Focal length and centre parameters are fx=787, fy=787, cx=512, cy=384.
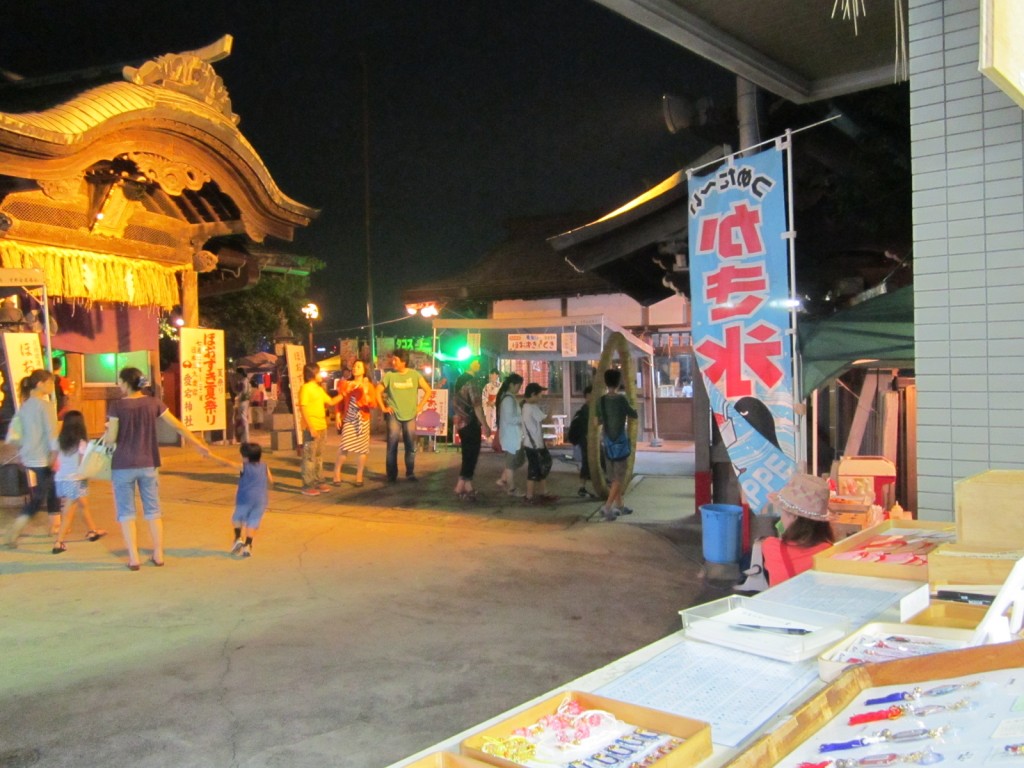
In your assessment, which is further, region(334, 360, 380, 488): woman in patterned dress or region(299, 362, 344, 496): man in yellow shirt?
region(334, 360, 380, 488): woman in patterned dress

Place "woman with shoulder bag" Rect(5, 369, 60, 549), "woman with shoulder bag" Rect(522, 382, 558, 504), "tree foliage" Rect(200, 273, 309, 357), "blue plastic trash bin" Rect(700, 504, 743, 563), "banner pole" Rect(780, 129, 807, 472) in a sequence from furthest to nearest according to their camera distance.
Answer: "tree foliage" Rect(200, 273, 309, 357)
"woman with shoulder bag" Rect(522, 382, 558, 504)
"woman with shoulder bag" Rect(5, 369, 60, 549)
"blue plastic trash bin" Rect(700, 504, 743, 563)
"banner pole" Rect(780, 129, 807, 472)

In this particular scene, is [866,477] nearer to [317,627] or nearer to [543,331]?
[317,627]

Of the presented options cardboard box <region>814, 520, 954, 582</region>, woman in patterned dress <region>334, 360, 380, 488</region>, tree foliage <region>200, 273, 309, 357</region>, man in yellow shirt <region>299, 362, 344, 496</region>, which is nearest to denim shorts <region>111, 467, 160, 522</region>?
man in yellow shirt <region>299, 362, 344, 496</region>

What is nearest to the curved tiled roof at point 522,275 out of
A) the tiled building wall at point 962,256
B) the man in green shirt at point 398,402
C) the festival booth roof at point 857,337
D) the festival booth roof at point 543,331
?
the festival booth roof at point 543,331

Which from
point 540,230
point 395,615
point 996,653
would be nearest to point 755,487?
point 395,615

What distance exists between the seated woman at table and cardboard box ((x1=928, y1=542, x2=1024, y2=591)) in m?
1.37

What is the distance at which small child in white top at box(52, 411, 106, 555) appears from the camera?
8.00 m

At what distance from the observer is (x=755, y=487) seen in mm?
6133

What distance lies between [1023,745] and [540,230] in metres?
21.5

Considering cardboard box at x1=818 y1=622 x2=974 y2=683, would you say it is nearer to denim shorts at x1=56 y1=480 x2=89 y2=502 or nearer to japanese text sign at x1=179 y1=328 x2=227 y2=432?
denim shorts at x1=56 y1=480 x2=89 y2=502

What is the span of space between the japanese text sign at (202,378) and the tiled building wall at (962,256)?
10160 millimetres

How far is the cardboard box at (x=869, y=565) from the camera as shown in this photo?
319 centimetres

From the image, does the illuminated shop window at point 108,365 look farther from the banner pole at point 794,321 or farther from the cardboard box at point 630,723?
the cardboard box at point 630,723

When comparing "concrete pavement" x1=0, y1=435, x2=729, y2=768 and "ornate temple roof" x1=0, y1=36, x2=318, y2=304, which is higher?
"ornate temple roof" x1=0, y1=36, x2=318, y2=304
